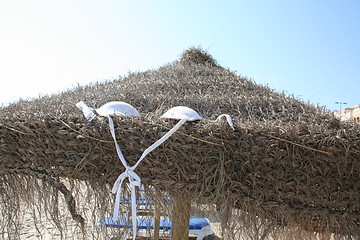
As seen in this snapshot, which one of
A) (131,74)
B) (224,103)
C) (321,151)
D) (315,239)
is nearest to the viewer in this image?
(321,151)

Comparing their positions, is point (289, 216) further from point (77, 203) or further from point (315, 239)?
point (77, 203)

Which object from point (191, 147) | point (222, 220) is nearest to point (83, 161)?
point (191, 147)

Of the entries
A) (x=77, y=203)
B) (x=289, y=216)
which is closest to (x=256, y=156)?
(x=289, y=216)

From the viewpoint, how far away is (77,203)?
46.3 inches

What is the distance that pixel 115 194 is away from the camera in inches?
42.9

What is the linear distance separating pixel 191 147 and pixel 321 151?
0.42 metres

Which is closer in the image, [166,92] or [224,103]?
[224,103]

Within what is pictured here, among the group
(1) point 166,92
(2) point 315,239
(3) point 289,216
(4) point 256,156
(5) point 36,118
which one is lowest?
(2) point 315,239

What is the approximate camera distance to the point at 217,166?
100 centimetres

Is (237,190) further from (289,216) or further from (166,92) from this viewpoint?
(166,92)

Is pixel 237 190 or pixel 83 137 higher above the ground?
pixel 83 137

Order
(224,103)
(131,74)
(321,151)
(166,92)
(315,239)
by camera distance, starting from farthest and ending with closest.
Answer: (131,74), (166,92), (224,103), (315,239), (321,151)

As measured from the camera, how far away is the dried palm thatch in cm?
100

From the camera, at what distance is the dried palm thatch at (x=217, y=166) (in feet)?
3.29
